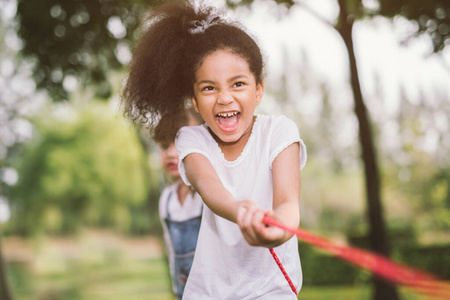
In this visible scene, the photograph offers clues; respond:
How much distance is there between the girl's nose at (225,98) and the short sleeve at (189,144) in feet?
0.84

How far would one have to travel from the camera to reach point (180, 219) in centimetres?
434

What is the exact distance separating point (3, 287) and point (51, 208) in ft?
57.3

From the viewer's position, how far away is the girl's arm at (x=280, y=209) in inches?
78.9

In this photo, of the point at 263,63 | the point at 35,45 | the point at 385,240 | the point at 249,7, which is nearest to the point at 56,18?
the point at 35,45

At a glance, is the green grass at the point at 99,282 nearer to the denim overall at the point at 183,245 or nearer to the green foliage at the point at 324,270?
the green foliage at the point at 324,270

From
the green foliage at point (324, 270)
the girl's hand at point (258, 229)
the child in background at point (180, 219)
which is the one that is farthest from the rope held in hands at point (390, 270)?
the green foliage at point (324, 270)

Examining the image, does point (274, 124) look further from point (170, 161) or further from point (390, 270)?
point (170, 161)

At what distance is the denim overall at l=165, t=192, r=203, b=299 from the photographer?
412cm

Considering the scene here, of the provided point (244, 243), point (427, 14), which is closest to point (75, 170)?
point (427, 14)

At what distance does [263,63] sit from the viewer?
10.0ft

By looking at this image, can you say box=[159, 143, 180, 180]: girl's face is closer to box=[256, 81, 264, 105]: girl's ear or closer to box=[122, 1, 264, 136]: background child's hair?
box=[122, 1, 264, 136]: background child's hair

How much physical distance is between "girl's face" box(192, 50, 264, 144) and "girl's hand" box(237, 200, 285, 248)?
0.78 m

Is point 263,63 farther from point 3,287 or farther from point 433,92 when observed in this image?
point 433,92

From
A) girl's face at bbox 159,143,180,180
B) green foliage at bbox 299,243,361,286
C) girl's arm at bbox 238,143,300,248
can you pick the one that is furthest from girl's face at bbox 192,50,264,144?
green foliage at bbox 299,243,361,286
